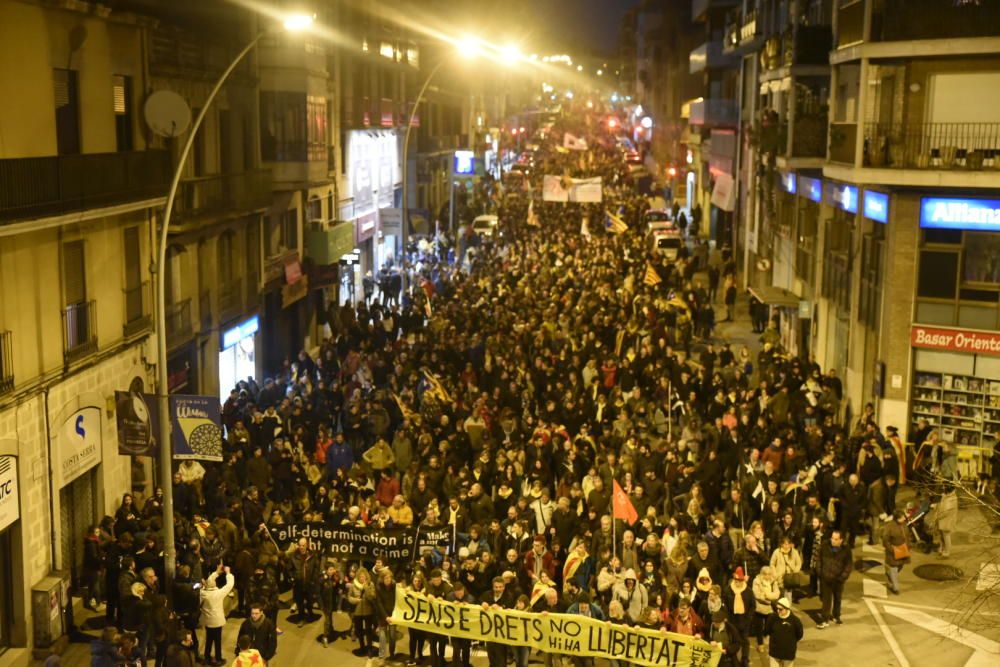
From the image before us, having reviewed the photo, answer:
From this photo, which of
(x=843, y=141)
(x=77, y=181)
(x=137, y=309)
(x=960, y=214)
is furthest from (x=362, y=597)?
(x=843, y=141)

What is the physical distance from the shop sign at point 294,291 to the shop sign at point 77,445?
14890 millimetres

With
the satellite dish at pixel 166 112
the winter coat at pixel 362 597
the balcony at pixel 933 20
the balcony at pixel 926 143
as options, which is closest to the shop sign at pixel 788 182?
the balcony at pixel 926 143

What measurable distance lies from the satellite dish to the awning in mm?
17687

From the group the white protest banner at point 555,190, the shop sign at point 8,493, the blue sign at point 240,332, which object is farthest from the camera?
the white protest banner at point 555,190

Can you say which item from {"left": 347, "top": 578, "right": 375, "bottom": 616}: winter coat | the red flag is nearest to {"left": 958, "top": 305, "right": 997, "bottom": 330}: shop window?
the red flag

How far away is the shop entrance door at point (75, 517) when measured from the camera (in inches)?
765

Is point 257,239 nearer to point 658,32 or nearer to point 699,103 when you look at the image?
point 699,103

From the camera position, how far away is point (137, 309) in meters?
23.7

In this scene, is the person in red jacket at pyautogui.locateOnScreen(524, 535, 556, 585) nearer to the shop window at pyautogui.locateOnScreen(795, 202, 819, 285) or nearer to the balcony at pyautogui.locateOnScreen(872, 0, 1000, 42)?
the balcony at pyautogui.locateOnScreen(872, 0, 1000, 42)

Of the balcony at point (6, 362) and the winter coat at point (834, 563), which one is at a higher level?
the balcony at point (6, 362)

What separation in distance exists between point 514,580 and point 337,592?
9.03 ft

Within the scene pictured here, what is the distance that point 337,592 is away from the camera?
1752 centimetres

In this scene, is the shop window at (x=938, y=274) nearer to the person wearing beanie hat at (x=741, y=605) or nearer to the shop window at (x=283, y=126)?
the person wearing beanie hat at (x=741, y=605)

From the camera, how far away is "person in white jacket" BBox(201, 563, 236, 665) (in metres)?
16.6
